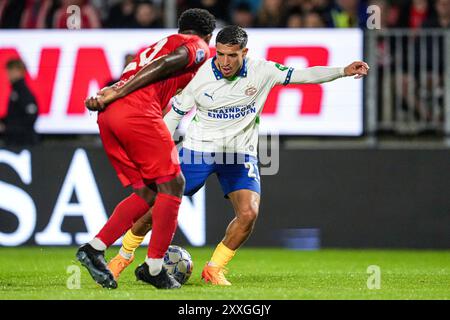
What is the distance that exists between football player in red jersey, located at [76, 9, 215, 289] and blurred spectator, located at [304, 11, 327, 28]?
539 cm

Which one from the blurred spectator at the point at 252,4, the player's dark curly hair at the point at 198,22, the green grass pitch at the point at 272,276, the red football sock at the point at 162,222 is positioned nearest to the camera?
the green grass pitch at the point at 272,276

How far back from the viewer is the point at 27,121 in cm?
1316

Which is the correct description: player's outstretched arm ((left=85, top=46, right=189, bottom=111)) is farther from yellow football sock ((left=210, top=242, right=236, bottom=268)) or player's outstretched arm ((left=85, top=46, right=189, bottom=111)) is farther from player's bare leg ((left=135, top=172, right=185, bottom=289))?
yellow football sock ((left=210, top=242, right=236, bottom=268))

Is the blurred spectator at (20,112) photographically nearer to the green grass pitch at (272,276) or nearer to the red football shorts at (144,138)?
the green grass pitch at (272,276)

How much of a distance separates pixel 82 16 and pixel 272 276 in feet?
17.3

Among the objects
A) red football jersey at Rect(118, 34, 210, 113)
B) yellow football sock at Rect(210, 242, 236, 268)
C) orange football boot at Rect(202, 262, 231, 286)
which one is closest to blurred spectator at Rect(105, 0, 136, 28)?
yellow football sock at Rect(210, 242, 236, 268)

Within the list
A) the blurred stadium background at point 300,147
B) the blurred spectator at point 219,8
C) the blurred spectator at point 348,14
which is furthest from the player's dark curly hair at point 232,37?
the blurred spectator at point 219,8

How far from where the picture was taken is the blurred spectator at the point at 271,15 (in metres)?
13.8

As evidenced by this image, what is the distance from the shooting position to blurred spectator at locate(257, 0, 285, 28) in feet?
45.2

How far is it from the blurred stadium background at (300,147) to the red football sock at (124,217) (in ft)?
15.0

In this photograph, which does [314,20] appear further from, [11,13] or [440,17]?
[11,13]

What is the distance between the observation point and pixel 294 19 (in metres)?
13.7

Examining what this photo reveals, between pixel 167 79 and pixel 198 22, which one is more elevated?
pixel 198 22

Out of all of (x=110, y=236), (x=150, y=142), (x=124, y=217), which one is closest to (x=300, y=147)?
(x=124, y=217)
